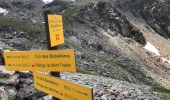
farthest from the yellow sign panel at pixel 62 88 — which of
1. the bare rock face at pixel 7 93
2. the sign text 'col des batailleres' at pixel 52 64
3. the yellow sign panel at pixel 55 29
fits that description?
the bare rock face at pixel 7 93

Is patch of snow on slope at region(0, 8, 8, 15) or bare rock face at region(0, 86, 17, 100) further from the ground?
patch of snow on slope at region(0, 8, 8, 15)

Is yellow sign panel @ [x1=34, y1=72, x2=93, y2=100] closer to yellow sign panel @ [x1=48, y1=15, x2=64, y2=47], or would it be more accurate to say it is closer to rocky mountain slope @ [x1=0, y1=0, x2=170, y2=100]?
yellow sign panel @ [x1=48, y1=15, x2=64, y2=47]

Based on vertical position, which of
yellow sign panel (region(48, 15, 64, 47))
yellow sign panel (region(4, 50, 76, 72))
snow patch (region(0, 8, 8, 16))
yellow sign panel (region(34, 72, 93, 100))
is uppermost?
yellow sign panel (region(48, 15, 64, 47))

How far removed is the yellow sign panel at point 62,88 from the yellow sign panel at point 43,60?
0.31 meters

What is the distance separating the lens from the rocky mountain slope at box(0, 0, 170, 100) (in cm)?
3947

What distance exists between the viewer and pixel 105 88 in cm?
2058

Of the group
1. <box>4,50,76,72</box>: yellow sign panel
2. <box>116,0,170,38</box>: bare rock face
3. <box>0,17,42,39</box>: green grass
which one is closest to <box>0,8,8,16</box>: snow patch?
<box>0,17,42,39</box>: green grass

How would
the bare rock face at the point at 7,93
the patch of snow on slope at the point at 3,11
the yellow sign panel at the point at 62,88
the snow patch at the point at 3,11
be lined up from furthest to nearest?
1. the patch of snow on slope at the point at 3,11
2. the snow patch at the point at 3,11
3. the bare rock face at the point at 7,93
4. the yellow sign panel at the point at 62,88

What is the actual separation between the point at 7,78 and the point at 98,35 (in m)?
39.6

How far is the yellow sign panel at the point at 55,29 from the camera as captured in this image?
11.3 m

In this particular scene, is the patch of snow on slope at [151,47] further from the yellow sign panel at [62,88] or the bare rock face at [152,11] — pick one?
the yellow sign panel at [62,88]

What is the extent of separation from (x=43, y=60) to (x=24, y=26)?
3774 centimetres

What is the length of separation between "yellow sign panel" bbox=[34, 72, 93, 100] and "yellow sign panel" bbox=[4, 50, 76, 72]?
313 mm

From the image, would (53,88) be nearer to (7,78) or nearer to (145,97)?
(7,78)
